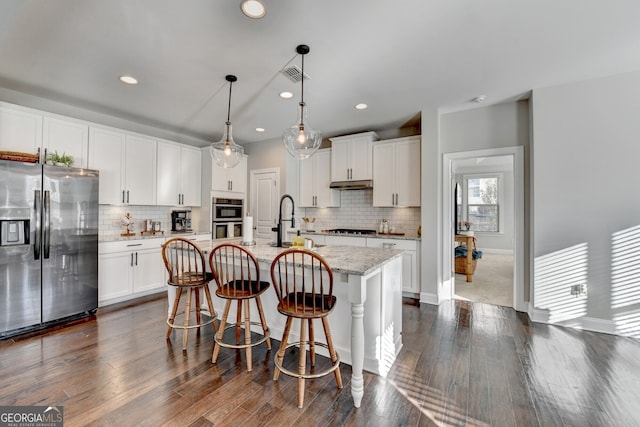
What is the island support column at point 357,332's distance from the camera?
185 cm

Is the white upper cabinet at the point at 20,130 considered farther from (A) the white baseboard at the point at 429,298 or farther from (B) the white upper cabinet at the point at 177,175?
(A) the white baseboard at the point at 429,298

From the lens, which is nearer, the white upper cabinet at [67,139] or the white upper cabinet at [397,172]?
the white upper cabinet at [67,139]

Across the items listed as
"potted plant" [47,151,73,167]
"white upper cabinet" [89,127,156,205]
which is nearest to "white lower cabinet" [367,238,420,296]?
"white upper cabinet" [89,127,156,205]

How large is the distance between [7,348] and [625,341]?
5945 millimetres

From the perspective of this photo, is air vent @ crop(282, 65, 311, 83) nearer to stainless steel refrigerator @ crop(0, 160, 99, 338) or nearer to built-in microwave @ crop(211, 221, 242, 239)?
stainless steel refrigerator @ crop(0, 160, 99, 338)

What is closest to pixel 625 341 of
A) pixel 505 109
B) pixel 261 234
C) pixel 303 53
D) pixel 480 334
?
pixel 480 334

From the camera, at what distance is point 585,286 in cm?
309

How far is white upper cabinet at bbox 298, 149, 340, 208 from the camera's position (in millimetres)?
5246

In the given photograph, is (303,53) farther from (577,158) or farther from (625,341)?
(625,341)

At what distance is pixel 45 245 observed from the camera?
303cm

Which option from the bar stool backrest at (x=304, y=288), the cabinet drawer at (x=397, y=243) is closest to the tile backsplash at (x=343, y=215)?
the cabinet drawer at (x=397, y=243)

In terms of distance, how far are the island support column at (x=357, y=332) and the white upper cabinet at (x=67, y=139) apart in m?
4.08

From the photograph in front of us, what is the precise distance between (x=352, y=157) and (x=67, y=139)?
4.05m

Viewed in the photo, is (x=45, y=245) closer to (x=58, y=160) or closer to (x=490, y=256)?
(x=58, y=160)
